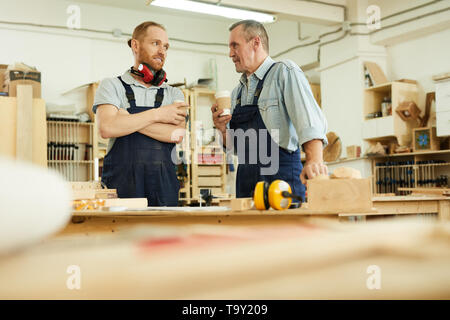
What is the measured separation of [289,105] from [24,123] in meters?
5.38

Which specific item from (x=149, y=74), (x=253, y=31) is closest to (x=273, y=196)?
(x=253, y=31)

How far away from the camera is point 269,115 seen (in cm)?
220

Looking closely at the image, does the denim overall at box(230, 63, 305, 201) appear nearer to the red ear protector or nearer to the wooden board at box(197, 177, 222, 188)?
the red ear protector

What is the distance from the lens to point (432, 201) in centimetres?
364

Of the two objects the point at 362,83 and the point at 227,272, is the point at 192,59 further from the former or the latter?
the point at 227,272

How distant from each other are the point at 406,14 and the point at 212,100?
3898 millimetres

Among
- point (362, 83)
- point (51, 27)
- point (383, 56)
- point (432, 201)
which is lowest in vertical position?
point (432, 201)

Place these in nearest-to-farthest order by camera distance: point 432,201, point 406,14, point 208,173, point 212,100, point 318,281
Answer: point 318,281 < point 432,201 < point 406,14 < point 208,173 < point 212,100

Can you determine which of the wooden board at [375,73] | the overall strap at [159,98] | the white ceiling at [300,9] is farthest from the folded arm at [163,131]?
the wooden board at [375,73]

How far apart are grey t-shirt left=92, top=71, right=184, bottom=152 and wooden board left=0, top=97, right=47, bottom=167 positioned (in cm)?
437

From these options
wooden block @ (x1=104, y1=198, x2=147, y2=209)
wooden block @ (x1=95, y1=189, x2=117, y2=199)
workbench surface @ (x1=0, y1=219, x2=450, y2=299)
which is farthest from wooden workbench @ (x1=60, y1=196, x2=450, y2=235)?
workbench surface @ (x1=0, y1=219, x2=450, y2=299)

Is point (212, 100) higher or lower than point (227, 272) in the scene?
higher

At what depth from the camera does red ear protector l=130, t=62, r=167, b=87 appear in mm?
2455
